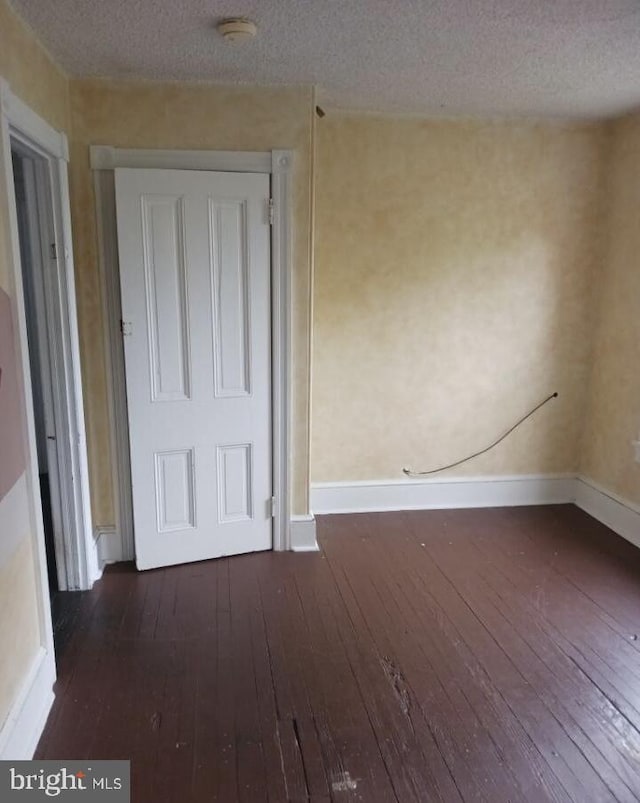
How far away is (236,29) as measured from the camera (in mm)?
2090

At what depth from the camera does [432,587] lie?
2.91m

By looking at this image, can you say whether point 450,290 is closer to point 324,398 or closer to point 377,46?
point 324,398

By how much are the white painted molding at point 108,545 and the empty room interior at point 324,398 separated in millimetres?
11

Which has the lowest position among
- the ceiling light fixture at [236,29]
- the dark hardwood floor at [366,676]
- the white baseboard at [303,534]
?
the dark hardwood floor at [366,676]

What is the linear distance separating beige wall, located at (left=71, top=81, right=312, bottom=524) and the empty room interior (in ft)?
0.04

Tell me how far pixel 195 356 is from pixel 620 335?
8.24 ft

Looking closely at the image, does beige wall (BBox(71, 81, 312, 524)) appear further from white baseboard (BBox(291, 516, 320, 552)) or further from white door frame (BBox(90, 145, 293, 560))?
white baseboard (BBox(291, 516, 320, 552))

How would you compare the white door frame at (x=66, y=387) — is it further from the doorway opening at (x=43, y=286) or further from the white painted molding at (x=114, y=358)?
the white painted molding at (x=114, y=358)

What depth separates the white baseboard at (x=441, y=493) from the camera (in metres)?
3.75

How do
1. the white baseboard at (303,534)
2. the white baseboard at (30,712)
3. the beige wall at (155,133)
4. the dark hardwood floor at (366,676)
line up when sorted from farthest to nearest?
the white baseboard at (303,534), the beige wall at (155,133), the dark hardwood floor at (366,676), the white baseboard at (30,712)

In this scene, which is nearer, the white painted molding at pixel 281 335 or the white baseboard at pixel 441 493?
the white painted molding at pixel 281 335

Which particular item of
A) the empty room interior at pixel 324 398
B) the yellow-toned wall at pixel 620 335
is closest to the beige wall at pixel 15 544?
the empty room interior at pixel 324 398

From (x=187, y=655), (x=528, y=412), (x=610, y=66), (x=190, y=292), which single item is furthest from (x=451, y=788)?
(x=610, y=66)

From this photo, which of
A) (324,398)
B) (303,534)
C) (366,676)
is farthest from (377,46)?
Answer: (366,676)
